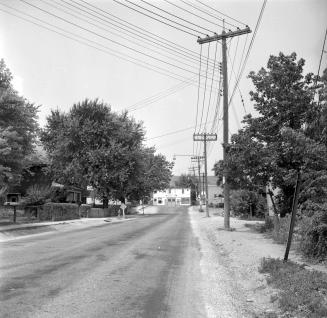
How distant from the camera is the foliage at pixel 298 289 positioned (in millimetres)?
8070

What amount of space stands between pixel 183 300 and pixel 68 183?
53.1 meters

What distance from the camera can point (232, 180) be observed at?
27.8 meters

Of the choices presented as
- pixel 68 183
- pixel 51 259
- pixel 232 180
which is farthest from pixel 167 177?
pixel 51 259

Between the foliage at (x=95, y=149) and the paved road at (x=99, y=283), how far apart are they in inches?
1625

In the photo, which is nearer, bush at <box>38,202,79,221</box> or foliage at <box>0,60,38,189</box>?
foliage at <box>0,60,38,189</box>

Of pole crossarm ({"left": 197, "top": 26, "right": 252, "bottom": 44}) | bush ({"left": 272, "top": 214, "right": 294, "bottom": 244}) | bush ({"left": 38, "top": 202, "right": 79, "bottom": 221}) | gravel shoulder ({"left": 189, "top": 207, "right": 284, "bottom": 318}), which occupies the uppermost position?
pole crossarm ({"left": 197, "top": 26, "right": 252, "bottom": 44})

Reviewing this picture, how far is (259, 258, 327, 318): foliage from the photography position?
8.07 m

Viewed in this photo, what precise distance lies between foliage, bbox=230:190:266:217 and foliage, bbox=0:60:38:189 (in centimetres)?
2244

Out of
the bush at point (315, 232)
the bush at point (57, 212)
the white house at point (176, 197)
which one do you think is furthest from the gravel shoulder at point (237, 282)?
the white house at point (176, 197)

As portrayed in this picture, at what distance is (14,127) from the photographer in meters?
29.0

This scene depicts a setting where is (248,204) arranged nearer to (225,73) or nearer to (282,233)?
(225,73)

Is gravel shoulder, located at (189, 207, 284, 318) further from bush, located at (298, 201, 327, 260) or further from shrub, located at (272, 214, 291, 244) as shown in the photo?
bush, located at (298, 201, 327, 260)

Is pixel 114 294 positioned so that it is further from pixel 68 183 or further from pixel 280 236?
pixel 68 183

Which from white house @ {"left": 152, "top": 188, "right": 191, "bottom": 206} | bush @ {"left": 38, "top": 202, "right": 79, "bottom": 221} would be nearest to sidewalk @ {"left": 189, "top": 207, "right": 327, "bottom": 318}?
bush @ {"left": 38, "top": 202, "right": 79, "bottom": 221}
